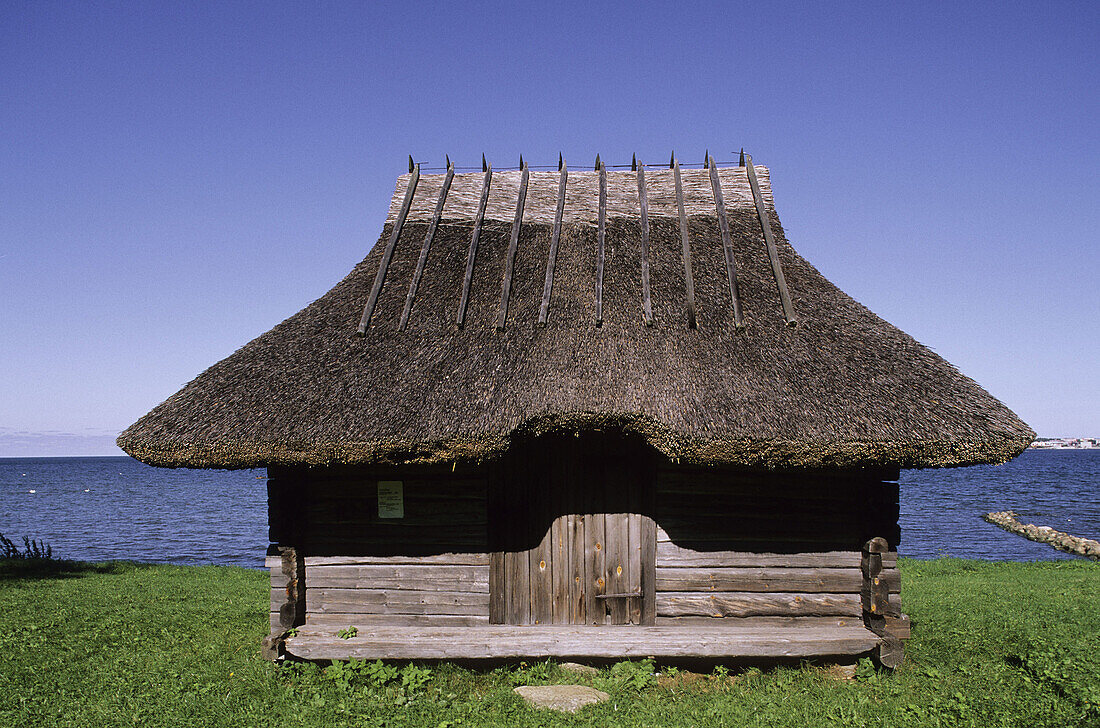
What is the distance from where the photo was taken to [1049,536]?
24.8 m

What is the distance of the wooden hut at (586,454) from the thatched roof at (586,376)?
27 mm

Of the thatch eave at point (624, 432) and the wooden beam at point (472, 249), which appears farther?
the wooden beam at point (472, 249)

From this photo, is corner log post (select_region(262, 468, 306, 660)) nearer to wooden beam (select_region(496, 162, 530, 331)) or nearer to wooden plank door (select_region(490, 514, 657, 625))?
wooden plank door (select_region(490, 514, 657, 625))

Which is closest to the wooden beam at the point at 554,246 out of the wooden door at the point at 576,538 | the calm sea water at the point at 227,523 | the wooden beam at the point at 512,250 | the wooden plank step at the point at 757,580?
the wooden beam at the point at 512,250

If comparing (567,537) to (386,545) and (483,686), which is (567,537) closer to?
(483,686)

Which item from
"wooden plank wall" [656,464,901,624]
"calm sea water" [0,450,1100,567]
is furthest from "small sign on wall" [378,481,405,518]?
"calm sea water" [0,450,1100,567]

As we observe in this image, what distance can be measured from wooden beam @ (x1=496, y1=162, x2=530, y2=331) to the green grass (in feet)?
12.2

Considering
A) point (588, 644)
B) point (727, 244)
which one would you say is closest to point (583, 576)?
point (588, 644)

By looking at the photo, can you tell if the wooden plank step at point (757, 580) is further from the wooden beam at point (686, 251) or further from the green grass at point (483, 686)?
the wooden beam at point (686, 251)

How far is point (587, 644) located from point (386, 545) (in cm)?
238

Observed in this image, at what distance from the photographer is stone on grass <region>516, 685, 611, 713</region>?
19.9ft

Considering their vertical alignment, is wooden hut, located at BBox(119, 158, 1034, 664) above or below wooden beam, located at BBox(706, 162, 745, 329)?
below

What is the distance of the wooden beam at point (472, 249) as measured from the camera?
25.6ft

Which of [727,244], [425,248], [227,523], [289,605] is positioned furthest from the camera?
[227,523]
